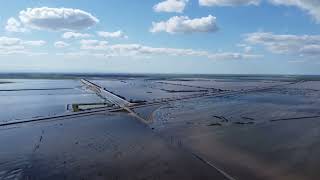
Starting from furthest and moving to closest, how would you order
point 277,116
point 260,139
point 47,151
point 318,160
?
point 277,116
point 260,139
point 47,151
point 318,160

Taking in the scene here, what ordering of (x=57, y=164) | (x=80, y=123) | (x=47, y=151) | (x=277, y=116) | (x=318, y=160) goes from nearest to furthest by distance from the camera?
1. (x=57, y=164)
2. (x=318, y=160)
3. (x=47, y=151)
4. (x=80, y=123)
5. (x=277, y=116)

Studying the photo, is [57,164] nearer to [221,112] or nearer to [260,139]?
[260,139]

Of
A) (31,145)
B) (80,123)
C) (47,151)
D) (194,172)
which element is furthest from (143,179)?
(80,123)

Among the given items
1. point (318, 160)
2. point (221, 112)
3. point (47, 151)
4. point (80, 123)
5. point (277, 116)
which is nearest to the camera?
point (318, 160)

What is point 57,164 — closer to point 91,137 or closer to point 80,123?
point 91,137

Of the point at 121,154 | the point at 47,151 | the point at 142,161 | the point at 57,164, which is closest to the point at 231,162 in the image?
the point at 142,161

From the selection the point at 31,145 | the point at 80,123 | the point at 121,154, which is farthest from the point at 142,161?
the point at 80,123

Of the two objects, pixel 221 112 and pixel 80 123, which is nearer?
pixel 80 123

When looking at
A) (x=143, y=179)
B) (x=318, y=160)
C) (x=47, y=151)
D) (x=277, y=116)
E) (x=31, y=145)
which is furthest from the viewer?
(x=277, y=116)

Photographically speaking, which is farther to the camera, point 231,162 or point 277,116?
point 277,116
